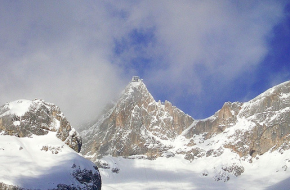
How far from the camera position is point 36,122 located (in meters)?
161

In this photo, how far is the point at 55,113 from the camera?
561 feet

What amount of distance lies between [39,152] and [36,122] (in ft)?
51.1

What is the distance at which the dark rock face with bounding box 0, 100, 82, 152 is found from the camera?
156 m

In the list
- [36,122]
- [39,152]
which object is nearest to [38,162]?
[39,152]

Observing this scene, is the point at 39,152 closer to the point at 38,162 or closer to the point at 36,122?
the point at 38,162

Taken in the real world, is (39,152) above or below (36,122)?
below

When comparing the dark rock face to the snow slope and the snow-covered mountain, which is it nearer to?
the snow-covered mountain

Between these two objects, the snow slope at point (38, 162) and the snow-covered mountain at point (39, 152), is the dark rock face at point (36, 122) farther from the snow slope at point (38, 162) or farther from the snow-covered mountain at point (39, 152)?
the snow slope at point (38, 162)

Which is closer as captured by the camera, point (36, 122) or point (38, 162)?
point (38, 162)

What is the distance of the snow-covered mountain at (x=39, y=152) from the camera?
129750mm

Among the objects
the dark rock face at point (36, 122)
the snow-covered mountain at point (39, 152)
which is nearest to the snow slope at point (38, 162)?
the snow-covered mountain at point (39, 152)

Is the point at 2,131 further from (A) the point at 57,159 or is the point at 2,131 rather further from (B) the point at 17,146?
(A) the point at 57,159

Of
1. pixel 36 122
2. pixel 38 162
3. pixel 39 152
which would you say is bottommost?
pixel 38 162

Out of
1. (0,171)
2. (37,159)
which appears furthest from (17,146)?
(0,171)
